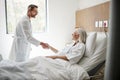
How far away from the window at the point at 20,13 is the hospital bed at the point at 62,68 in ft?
5.47

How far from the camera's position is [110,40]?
3.10ft

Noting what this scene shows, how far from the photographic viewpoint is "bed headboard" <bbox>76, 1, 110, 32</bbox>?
244cm

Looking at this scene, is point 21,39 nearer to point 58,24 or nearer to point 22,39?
point 22,39

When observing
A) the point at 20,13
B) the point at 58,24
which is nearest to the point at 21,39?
the point at 20,13

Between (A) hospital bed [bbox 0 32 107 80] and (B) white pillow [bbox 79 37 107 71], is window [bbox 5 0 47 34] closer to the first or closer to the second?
(A) hospital bed [bbox 0 32 107 80]

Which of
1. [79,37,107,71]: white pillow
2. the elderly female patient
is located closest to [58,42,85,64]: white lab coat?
the elderly female patient

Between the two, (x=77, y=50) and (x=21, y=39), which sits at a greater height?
(x=21, y=39)

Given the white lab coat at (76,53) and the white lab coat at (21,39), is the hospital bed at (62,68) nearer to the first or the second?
the white lab coat at (76,53)

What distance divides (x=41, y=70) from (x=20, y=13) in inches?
81.6

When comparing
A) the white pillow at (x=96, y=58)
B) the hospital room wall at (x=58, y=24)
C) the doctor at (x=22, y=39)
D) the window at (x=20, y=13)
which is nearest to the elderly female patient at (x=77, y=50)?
the white pillow at (x=96, y=58)

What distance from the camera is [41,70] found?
182cm

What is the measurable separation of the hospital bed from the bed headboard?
414 mm

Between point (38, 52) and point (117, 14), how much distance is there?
2.85m

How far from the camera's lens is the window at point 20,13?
3469 millimetres
